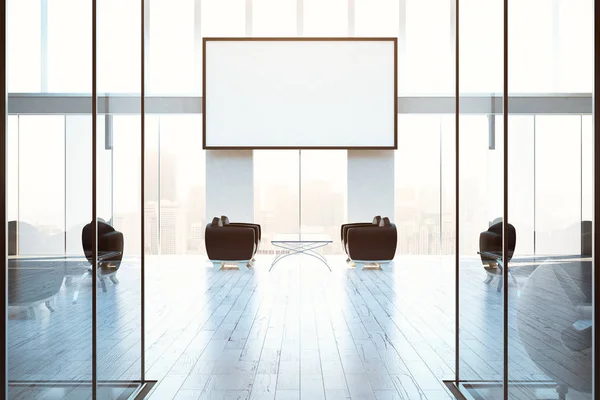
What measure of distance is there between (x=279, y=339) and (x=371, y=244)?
434cm

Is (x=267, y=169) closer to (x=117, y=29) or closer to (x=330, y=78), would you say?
(x=330, y=78)

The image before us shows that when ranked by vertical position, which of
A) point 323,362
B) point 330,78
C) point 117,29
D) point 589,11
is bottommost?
point 323,362

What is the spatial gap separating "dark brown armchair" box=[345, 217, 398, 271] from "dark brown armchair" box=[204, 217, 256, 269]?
149cm

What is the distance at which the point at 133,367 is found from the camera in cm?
284

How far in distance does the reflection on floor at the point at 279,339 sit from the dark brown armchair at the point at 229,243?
1735 mm

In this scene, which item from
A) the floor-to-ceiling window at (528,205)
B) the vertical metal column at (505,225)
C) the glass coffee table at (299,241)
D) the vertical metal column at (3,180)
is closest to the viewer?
the vertical metal column at (3,180)

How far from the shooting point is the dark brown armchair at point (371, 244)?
8.05 meters

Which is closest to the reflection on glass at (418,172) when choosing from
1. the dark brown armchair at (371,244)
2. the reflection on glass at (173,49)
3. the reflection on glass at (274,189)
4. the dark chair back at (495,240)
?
the reflection on glass at (274,189)

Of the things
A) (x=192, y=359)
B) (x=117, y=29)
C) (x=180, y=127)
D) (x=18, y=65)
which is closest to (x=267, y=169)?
(x=180, y=127)

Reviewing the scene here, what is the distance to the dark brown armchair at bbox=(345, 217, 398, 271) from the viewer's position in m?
8.05

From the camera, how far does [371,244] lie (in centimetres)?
807

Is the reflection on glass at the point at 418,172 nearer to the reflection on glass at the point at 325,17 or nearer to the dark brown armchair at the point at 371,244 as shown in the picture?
the reflection on glass at the point at 325,17

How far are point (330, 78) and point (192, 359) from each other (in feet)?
24.3

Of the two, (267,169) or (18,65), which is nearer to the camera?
(18,65)
